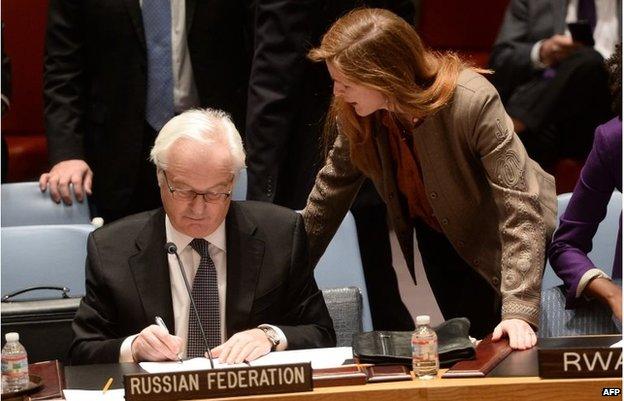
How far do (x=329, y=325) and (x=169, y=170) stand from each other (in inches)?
20.9

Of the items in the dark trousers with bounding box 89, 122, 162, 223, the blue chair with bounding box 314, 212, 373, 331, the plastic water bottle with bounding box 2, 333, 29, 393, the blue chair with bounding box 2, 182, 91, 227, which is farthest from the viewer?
the dark trousers with bounding box 89, 122, 162, 223

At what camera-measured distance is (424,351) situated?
2445mm

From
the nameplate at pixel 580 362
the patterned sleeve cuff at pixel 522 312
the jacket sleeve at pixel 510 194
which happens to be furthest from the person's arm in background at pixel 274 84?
the nameplate at pixel 580 362

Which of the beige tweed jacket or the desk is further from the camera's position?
the beige tweed jacket

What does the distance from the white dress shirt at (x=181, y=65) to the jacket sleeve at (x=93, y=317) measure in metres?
1.28

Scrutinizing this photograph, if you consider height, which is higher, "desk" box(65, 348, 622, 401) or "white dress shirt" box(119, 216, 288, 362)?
"white dress shirt" box(119, 216, 288, 362)

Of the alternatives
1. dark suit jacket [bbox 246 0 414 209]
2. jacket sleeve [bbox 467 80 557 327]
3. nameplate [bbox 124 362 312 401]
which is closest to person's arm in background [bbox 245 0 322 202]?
dark suit jacket [bbox 246 0 414 209]

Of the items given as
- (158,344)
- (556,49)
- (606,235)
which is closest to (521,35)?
(556,49)

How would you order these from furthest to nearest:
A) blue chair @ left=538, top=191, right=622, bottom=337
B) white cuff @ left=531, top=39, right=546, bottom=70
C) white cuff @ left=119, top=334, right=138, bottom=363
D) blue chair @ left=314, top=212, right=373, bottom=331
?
white cuff @ left=531, top=39, right=546, bottom=70
blue chair @ left=314, top=212, right=373, bottom=331
blue chair @ left=538, top=191, right=622, bottom=337
white cuff @ left=119, top=334, right=138, bottom=363

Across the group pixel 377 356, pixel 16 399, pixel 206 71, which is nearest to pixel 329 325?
pixel 377 356

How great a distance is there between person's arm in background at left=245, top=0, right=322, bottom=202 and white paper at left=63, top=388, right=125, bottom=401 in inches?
51.5

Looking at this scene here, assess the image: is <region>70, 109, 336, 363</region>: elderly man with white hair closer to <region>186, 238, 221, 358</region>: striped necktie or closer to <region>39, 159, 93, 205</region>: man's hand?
<region>186, 238, 221, 358</region>: striped necktie

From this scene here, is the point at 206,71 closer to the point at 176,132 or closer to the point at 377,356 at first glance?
the point at 176,132

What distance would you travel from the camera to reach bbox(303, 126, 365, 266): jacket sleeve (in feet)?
10.5
